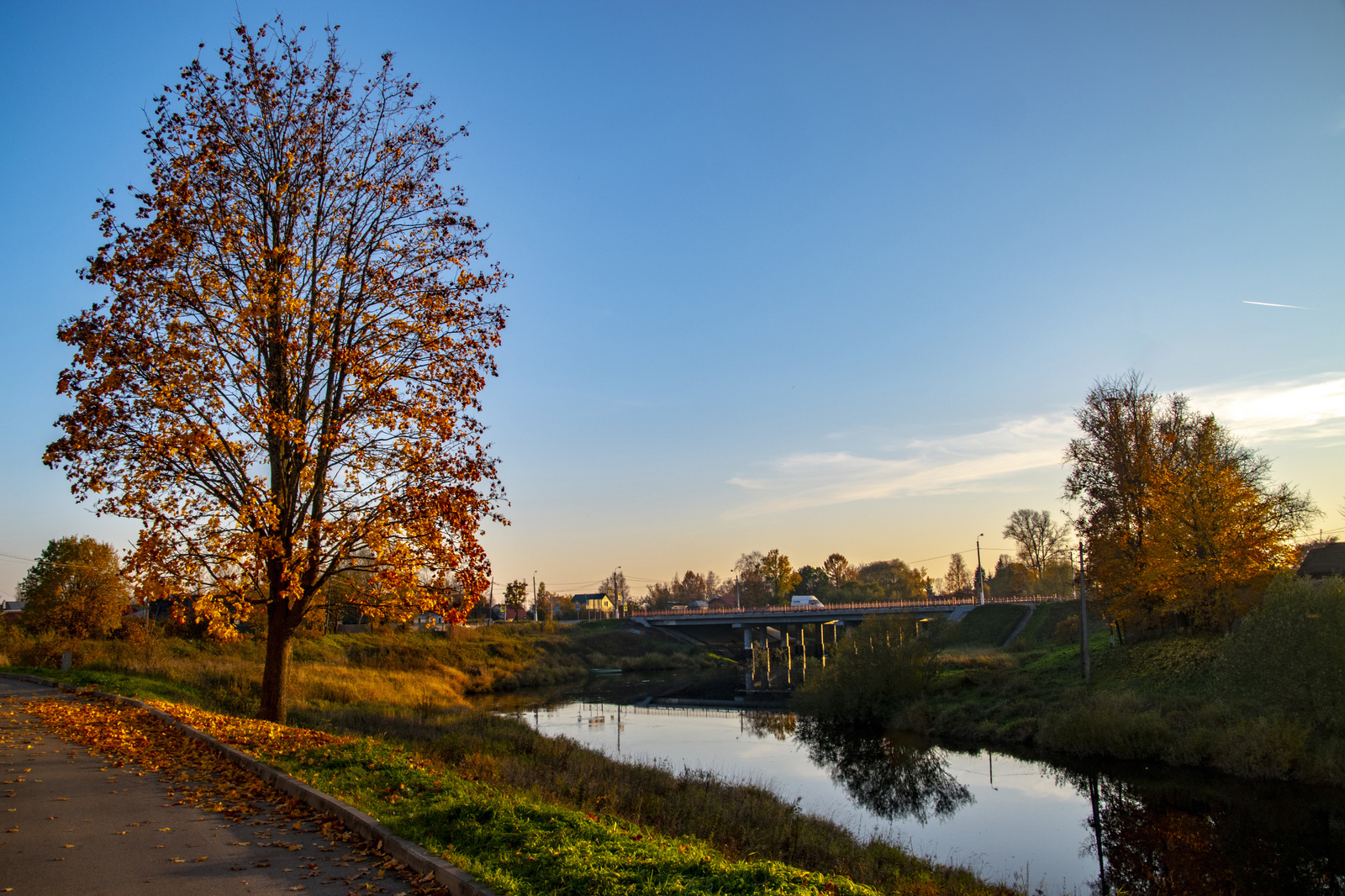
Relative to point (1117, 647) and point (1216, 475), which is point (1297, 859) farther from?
point (1117, 647)

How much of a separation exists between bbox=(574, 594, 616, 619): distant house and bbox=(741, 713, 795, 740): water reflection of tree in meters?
93.4

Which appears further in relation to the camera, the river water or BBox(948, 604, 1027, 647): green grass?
BBox(948, 604, 1027, 647): green grass

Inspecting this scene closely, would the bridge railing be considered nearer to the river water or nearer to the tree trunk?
the river water

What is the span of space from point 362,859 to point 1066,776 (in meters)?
27.0

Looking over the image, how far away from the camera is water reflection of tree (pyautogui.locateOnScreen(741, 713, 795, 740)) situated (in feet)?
129

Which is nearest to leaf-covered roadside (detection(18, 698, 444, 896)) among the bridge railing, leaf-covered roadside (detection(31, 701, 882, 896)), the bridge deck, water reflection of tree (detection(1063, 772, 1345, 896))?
leaf-covered roadside (detection(31, 701, 882, 896))

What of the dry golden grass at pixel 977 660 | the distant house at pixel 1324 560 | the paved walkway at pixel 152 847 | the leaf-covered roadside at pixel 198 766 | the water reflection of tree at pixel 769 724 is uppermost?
the distant house at pixel 1324 560

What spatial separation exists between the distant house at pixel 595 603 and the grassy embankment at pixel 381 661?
44113 millimetres

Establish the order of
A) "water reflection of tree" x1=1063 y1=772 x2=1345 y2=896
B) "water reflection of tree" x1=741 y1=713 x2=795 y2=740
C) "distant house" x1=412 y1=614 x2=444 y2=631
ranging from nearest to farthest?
"water reflection of tree" x1=1063 y1=772 x2=1345 y2=896, "distant house" x1=412 y1=614 x2=444 y2=631, "water reflection of tree" x1=741 y1=713 x2=795 y2=740

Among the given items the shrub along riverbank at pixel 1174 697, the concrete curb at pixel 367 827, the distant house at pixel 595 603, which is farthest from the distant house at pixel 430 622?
the distant house at pixel 595 603

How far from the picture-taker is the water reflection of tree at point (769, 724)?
39188mm

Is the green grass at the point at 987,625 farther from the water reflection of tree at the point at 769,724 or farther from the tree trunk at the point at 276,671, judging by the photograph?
the tree trunk at the point at 276,671

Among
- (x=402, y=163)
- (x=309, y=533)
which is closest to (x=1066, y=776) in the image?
(x=309, y=533)

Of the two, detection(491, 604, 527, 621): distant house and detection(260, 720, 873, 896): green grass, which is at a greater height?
detection(260, 720, 873, 896): green grass
